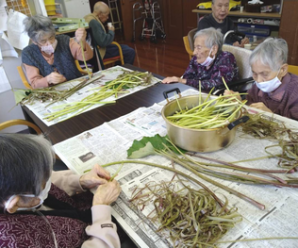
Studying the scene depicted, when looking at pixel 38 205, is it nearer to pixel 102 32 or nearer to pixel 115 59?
pixel 102 32

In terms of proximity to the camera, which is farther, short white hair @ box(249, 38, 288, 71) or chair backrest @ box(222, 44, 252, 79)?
chair backrest @ box(222, 44, 252, 79)

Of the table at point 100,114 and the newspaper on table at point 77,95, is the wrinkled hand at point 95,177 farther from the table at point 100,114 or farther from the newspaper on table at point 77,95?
the newspaper on table at point 77,95

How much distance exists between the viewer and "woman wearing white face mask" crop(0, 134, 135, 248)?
729 millimetres

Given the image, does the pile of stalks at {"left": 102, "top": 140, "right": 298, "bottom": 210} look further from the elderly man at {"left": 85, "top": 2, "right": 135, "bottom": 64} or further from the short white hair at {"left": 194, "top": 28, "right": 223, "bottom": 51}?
the elderly man at {"left": 85, "top": 2, "right": 135, "bottom": 64}

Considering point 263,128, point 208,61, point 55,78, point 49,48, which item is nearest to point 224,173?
point 263,128

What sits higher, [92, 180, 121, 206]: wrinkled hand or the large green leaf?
the large green leaf

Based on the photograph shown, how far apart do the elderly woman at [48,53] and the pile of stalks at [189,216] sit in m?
1.69

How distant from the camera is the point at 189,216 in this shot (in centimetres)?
80

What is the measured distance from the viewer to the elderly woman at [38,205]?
729 mm

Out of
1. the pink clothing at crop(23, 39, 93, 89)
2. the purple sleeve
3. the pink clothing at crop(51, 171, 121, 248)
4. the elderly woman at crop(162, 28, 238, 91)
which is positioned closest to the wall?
the pink clothing at crop(23, 39, 93, 89)

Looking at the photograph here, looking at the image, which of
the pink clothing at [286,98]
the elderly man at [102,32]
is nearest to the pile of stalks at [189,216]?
the pink clothing at [286,98]

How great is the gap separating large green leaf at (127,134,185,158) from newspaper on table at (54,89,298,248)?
0.14 ft

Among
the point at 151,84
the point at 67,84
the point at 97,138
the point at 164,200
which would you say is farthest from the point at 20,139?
the point at 67,84

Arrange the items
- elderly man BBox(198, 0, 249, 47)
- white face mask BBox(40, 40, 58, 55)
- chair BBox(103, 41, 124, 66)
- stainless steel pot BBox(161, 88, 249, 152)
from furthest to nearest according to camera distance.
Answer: chair BBox(103, 41, 124, 66)
elderly man BBox(198, 0, 249, 47)
white face mask BBox(40, 40, 58, 55)
stainless steel pot BBox(161, 88, 249, 152)
